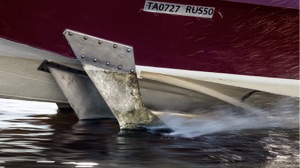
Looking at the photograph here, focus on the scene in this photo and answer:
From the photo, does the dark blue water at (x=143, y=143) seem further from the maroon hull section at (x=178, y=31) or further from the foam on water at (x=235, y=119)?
the maroon hull section at (x=178, y=31)

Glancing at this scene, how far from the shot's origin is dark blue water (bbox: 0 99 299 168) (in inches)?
157

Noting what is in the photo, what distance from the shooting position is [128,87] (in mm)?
5219

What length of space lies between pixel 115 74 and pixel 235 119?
4.48ft

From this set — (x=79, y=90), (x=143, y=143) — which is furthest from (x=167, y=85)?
(x=143, y=143)

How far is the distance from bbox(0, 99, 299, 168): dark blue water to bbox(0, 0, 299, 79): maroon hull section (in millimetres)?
575

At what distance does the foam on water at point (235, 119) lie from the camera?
5645 millimetres

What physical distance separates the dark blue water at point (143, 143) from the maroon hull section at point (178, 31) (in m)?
0.58

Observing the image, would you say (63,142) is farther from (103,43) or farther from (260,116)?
(260,116)

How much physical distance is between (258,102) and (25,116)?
220 cm

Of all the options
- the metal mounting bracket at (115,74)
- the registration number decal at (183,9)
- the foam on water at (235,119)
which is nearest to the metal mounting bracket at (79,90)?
the metal mounting bracket at (115,74)

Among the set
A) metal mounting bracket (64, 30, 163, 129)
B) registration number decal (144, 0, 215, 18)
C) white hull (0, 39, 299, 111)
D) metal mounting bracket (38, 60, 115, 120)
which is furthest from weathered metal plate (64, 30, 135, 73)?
registration number decal (144, 0, 215, 18)

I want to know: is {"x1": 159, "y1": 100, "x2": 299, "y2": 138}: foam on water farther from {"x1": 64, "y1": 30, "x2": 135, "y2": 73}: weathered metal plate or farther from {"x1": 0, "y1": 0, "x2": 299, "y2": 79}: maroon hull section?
{"x1": 64, "y1": 30, "x2": 135, "y2": 73}: weathered metal plate

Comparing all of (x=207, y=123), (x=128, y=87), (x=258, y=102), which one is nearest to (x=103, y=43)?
(x=128, y=87)

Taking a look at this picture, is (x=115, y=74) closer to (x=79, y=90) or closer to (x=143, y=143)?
(x=79, y=90)
